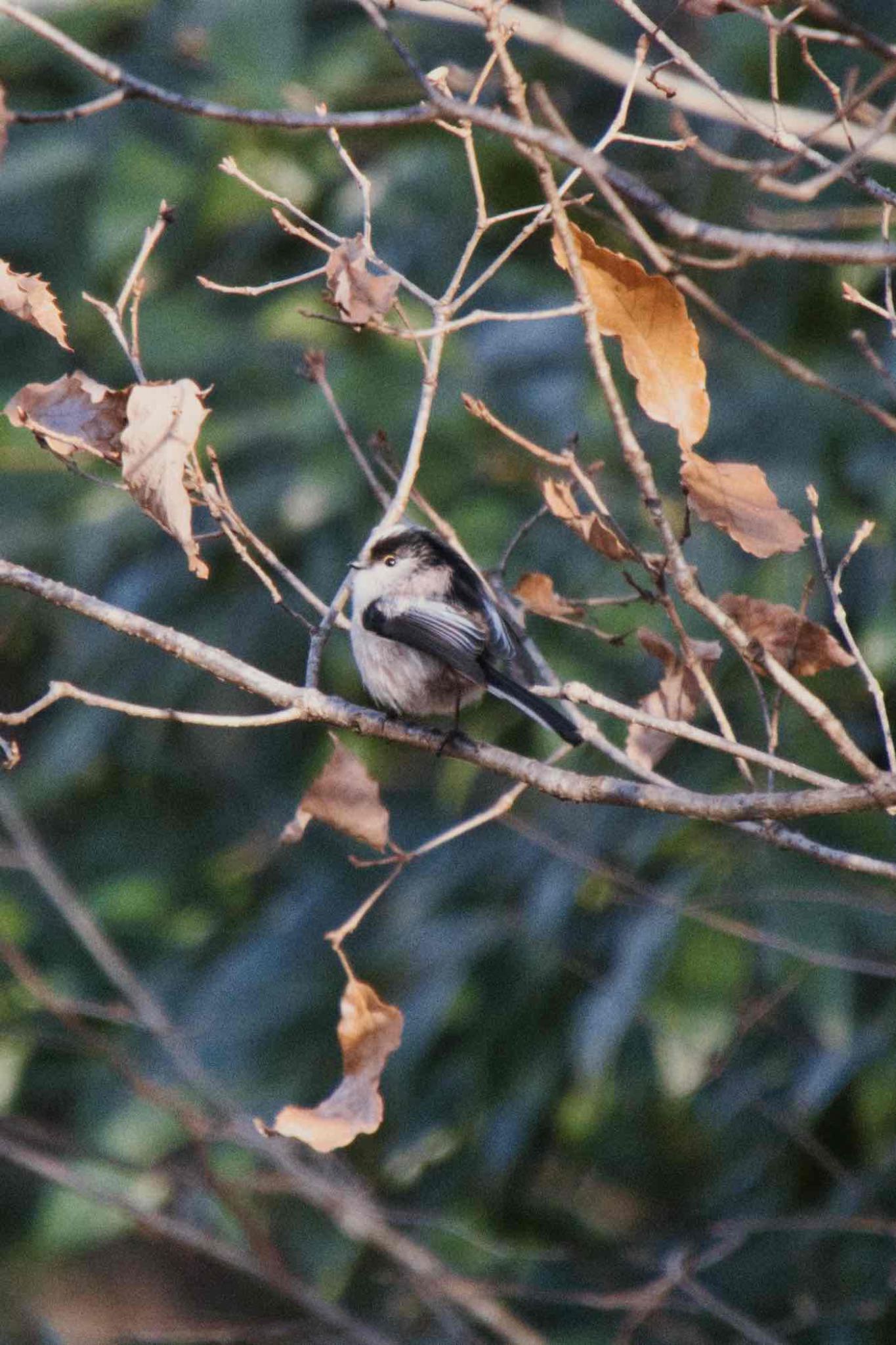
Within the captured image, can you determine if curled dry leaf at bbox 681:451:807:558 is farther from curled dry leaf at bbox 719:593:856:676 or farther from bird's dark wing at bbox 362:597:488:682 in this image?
bird's dark wing at bbox 362:597:488:682

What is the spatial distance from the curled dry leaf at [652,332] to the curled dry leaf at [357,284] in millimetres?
243

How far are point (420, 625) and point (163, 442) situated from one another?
3.35 feet

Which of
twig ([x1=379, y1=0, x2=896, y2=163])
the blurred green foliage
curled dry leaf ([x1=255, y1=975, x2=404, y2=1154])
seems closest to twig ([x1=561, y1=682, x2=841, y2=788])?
curled dry leaf ([x1=255, y1=975, x2=404, y2=1154])

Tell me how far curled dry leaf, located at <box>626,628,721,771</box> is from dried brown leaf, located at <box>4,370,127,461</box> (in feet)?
2.68

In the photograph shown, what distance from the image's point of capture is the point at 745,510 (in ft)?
7.27

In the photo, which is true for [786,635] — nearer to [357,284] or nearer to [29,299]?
[357,284]

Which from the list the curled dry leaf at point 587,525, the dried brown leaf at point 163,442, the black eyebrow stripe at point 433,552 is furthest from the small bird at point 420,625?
the dried brown leaf at point 163,442

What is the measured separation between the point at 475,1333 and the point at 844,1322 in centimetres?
113

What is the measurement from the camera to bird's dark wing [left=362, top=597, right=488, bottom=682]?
9.97 feet

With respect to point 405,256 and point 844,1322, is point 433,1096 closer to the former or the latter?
point 844,1322

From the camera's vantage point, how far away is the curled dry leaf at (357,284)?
7.23 feet

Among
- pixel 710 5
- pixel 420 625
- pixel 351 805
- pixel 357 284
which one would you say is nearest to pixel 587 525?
pixel 357 284

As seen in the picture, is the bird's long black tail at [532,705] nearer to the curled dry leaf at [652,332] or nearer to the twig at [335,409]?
the twig at [335,409]

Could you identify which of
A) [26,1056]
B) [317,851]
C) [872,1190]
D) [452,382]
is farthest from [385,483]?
[872,1190]
